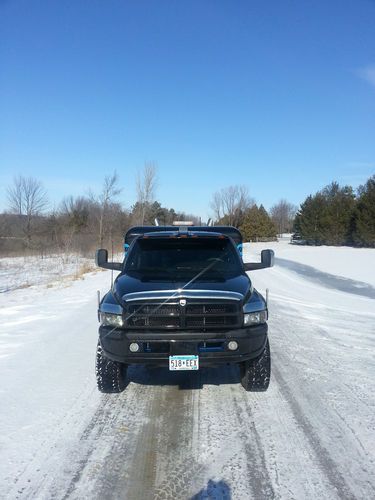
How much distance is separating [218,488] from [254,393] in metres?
1.92

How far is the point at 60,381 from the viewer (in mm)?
5219

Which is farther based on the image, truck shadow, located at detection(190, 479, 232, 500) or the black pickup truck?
the black pickup truck

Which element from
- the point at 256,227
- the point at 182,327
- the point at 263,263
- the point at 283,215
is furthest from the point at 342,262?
the point at 283,215

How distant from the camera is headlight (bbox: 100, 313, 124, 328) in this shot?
4.36 meters

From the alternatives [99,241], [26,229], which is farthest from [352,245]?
[26,229]

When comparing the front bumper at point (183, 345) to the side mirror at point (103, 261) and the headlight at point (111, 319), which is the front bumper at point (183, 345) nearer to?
the headlight at point (111, 319)

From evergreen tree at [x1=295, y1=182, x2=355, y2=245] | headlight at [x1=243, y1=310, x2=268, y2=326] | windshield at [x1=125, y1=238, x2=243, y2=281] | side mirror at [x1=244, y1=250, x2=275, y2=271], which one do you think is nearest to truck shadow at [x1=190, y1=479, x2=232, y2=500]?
headlight at [x1=243, y1=310, x2=268, y2=326]

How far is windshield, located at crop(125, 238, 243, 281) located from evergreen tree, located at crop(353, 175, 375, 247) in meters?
54.3

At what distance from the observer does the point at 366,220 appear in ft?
184

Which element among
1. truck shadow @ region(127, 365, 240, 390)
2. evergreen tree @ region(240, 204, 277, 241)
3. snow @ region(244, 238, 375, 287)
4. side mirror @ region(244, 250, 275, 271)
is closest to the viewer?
truck shadow @ region(127, 365, 240, 390)

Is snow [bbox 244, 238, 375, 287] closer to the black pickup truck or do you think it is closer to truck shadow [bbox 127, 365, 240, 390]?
truck shadow [bbox 127, 365, 240, 390]

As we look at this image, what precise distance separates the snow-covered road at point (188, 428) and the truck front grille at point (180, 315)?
906 millimetres

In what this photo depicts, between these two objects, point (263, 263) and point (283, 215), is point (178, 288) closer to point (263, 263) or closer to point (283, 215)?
point (263, 263)

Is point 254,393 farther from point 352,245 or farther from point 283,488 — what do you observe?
point 352,245
